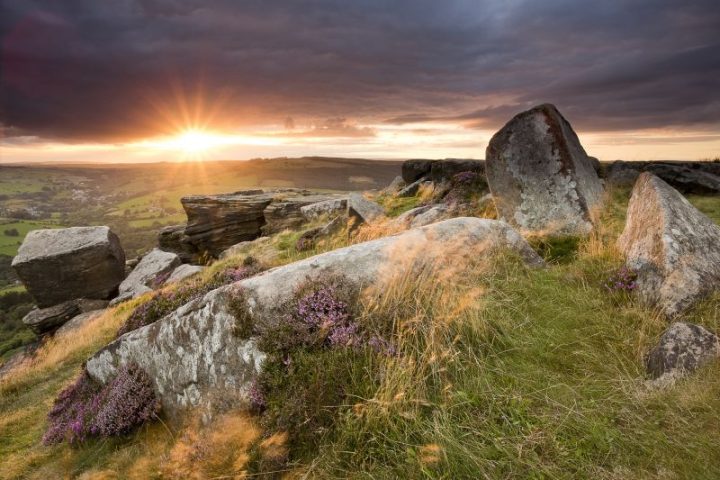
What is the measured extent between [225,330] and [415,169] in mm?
24305

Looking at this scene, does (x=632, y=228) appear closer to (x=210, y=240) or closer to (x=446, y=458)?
(x=446, y=458)

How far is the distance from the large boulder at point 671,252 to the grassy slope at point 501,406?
28 centimetres

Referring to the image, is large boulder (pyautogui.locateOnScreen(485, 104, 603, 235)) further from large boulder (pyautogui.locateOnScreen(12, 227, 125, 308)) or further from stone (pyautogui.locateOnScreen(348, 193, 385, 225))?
large boulder (pyautogui.locateOnScreen(12, 227, 125, 308))

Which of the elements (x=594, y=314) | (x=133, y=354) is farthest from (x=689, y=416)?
(x=133, y=354)

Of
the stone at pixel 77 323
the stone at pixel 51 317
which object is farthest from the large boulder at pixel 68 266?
the stone at pixel 77 323

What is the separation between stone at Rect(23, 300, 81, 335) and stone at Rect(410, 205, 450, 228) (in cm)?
2481

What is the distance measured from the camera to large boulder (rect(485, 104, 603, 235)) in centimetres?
1052

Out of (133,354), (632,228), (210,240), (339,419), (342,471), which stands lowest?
(210,240)

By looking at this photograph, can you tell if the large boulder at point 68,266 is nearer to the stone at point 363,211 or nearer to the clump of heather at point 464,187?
the stone at point 363,211

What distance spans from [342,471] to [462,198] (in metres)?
13.9

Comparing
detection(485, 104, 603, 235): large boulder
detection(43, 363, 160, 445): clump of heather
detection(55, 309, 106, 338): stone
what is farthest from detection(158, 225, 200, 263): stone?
detection(485, 104, 603, 235): large boulder

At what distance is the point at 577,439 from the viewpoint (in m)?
3.34

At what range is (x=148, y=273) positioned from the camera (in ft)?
77.3

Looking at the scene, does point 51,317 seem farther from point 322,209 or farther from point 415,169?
point 415,169
